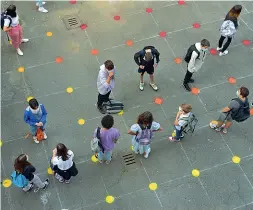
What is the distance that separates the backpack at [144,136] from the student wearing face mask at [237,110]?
1463 millimetres

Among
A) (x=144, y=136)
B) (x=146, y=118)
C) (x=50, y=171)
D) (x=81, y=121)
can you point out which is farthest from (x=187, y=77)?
(x=50, y=171)

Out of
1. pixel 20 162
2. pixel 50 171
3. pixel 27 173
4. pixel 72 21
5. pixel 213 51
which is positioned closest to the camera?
pixel 20 162

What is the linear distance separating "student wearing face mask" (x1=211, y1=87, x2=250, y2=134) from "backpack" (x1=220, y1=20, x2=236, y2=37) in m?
1.90

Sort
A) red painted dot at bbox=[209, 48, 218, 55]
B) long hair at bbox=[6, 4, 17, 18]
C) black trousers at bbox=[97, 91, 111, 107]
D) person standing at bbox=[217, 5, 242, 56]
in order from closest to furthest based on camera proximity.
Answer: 1. black trousers at bbox=[97, 91, 111, 107]
2. long hair at bbox=[6, 4, 17, 18]
3. person standing at bbox=[217, 5, 242, 56]
4. red painted dot at bbox=[209, 48, 218, 55]

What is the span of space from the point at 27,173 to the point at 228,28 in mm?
4982

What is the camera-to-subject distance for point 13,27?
7707 mm

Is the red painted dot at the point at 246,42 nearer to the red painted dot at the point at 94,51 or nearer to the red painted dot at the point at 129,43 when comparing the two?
the red painted dot at the point at 129,43

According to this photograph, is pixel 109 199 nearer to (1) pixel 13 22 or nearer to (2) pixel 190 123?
→ (2) pixel 190 123

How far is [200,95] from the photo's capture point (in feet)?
25.1

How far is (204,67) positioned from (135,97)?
1.78 m

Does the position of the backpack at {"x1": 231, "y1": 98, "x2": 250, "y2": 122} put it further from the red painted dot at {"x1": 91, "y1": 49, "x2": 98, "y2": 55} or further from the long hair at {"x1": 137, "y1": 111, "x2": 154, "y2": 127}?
the red painted dot at {"x1": 91, "y1": 49, "x2": 98, "y2": 55}

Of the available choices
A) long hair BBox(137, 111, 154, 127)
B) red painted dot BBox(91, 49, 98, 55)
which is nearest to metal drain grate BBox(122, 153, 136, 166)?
long hair BBox(137, 111, 154, 127)

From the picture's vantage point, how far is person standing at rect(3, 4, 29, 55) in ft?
24.5

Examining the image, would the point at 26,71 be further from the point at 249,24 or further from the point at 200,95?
the point at 249,24
